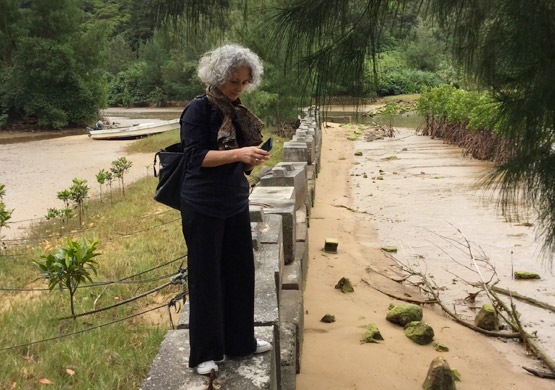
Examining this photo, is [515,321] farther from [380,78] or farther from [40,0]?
[40,0]

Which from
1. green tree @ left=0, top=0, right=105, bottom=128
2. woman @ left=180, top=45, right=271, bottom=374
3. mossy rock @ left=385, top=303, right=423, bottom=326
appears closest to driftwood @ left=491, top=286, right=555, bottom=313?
mossy rock @ left=385, top=303, right=423, bottom=326

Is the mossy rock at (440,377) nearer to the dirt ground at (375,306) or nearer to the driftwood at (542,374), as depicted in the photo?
the dirt ground at (375,306)

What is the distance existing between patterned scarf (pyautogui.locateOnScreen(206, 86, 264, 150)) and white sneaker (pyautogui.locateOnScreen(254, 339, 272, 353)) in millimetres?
876

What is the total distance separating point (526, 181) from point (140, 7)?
2.07 m

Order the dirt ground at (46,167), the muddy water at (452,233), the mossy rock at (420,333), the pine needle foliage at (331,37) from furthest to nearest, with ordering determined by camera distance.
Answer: the dirt ground at (46,167) → the muddy water at (452,233) → the mossy rock at (420,333) → the pine needle foliage at (331,37)

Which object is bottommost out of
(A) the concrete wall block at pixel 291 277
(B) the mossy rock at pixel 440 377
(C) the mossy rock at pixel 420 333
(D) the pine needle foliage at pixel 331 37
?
(C) the mossy rock at pixel 420 333

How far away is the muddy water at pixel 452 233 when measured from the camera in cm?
566

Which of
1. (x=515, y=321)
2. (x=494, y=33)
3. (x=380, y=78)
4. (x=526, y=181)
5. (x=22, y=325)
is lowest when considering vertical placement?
(x=515, y=321)

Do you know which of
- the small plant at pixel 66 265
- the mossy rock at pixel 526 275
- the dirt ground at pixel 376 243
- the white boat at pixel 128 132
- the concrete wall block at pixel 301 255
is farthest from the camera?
the white boat at pixel 128 132

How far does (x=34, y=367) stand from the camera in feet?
10.6

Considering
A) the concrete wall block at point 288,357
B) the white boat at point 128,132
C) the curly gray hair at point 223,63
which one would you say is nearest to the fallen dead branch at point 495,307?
the concrete wall block at point 288,357

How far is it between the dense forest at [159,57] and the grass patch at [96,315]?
Result: 185 centimetres

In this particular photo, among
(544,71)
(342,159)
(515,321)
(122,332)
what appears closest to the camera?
(544,71)

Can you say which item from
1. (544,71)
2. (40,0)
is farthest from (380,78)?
(40,0)
